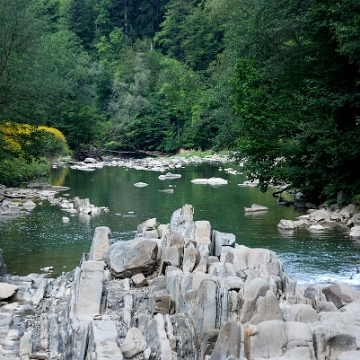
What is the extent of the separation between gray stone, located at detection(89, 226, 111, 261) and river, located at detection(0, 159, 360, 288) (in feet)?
5.07

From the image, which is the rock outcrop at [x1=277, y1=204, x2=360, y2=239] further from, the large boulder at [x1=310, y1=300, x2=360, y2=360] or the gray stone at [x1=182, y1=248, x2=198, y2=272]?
the large boulder at [x1=310, y1=300, x2=360, y2=360]

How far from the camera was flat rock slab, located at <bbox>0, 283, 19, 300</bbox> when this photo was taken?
12794mm

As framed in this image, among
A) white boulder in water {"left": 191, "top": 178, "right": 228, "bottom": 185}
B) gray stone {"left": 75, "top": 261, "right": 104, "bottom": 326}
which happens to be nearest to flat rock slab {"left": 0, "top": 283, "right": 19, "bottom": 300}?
gray stone {"left": 75, "top": 261, "right": 104, "bottom": 326}

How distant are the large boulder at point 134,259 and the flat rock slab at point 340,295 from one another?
150 inches

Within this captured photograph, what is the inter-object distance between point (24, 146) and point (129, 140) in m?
39.2

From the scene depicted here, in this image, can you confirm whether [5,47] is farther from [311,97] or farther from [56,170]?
[56,170]

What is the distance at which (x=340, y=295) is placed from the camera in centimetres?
1091

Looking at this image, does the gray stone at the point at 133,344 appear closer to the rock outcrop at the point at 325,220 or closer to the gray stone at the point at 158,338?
the gray stone at the point at 158,338

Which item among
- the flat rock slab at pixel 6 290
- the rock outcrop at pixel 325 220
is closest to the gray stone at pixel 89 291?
the flat rock slab at pixel 6 290

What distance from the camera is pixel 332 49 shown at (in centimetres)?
2261

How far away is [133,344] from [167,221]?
12.9 metres

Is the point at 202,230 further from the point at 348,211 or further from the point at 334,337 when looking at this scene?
the point at 348,211

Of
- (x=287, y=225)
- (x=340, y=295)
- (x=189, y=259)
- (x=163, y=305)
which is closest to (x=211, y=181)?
(x=287, y=225)

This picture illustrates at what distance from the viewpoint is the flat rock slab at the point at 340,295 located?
10797 mm
